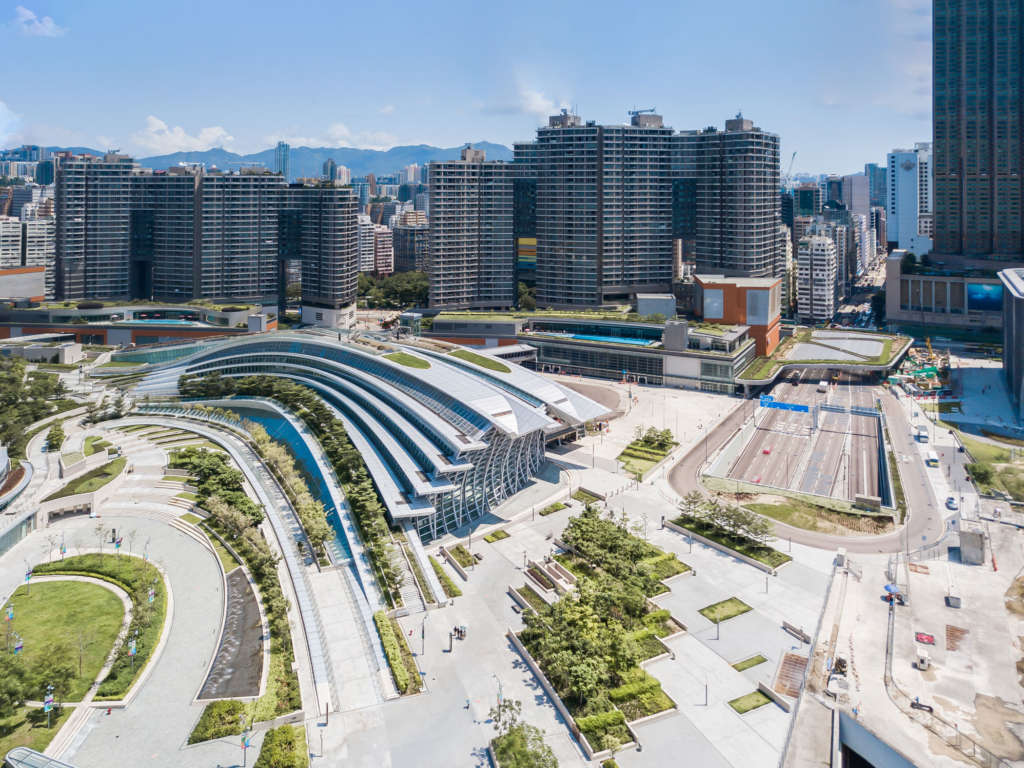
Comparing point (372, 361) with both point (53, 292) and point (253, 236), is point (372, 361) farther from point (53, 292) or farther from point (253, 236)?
point (53, 292)

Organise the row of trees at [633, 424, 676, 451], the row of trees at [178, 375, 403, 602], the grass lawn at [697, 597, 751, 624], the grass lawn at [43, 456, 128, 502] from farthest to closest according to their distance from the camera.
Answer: the row of trees at [633, 424, 676, 451] → the grass lawn at [43, 456, 128, 502] → the row of trees at [178, 375, 403, 602] → the grass lawn at [697, 597, 751, 624]

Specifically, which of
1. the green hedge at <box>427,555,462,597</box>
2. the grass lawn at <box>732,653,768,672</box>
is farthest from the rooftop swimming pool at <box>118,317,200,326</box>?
the grass lawn at <box>732,653,768,672</box>

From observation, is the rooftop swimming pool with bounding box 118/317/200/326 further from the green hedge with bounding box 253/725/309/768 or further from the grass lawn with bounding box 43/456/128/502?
the green hedge with bounding box 253/725/309/768

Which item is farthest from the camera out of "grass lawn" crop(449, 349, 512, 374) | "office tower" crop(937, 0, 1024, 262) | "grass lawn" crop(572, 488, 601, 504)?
"office tower" crop(937, 0, 1024, 262)

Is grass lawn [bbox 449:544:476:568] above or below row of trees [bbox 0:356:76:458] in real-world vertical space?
below

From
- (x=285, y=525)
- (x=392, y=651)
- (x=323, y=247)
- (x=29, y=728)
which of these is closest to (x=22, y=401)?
(x=285, y=525)

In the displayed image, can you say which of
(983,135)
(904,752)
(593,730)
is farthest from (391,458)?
(983,135)

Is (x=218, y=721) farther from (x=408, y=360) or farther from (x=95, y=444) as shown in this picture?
(x=95, y=444)
